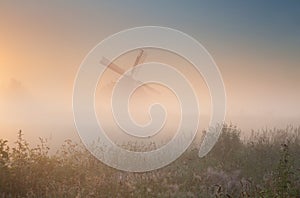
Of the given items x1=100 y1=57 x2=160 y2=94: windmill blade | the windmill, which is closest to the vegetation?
x1=100 y1=57 x2=160 y2=94: windmill blade

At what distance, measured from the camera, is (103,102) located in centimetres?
2450

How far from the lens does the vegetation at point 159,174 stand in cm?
1030

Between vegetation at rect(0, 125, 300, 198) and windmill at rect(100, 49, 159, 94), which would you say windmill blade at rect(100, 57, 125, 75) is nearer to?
windmill at rect(100, 49, 159, 94)

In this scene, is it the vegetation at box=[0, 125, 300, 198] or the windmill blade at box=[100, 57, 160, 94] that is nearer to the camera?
the vegetation at box=[0, 125, 300, 198]

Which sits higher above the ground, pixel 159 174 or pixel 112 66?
pixel 112 66

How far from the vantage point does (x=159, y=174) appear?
12688mm

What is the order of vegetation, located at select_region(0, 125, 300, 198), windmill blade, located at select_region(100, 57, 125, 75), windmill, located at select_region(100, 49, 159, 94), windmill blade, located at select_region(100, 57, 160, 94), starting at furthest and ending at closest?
windmill blade, located at select_region(100, 57, 125, 75) < windmill, located at select_region(100, 49, 159, 94) < windmill blade, located at select_region(100, 57, 160, 94) < vegetation, located at select_region(0, 125, 300, 198)

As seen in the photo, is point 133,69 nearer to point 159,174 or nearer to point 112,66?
point 112,66

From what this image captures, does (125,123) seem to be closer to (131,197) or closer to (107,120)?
(107,120)

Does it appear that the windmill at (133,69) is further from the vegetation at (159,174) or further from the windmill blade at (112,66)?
the vegetation at (159,174)

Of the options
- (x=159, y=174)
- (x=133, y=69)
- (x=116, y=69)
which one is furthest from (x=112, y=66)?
(x=159, y=174)

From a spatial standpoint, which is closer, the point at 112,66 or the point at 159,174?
the point at 159,174

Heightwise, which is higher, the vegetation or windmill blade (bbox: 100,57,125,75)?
windmill blade (bbox: 100,57,125,75)

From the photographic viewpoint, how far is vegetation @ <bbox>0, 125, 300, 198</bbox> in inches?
405
